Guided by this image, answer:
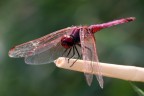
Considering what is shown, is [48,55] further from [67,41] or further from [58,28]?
[58,28]

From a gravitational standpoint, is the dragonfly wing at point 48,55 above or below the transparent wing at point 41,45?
below

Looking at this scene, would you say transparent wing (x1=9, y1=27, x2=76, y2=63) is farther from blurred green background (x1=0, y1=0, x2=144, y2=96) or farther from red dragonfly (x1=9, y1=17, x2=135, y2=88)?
blurred green background (x1=0, y1=0, x2=144, y2=96)

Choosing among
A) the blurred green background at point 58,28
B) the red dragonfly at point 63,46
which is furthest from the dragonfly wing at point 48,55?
the blurred green background at point 58,28

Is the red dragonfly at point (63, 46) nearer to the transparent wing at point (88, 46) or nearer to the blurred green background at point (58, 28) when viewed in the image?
the transparent wing at point (88, 46)

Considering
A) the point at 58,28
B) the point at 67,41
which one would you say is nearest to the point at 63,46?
the point at 67,41

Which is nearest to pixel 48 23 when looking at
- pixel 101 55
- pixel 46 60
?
pixel 101 55

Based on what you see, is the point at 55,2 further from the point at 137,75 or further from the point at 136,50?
the point at 137,75
